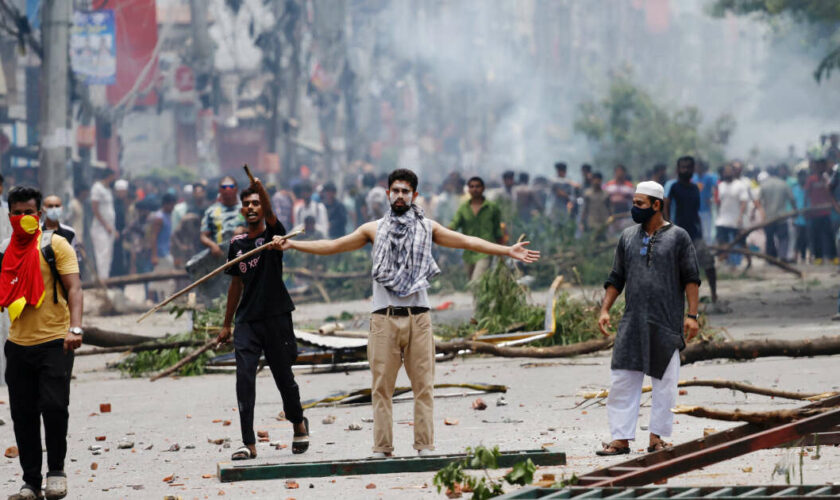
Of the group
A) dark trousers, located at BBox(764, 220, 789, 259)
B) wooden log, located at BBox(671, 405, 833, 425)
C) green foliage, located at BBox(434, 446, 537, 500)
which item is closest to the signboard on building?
dark trousers, located at BBox(764, 220, 789, 259)

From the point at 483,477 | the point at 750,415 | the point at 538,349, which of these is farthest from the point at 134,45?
the point at 750,415

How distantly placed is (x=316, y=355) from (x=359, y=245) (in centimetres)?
439

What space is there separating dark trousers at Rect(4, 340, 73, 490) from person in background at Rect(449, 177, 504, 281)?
→ 7.90 metres

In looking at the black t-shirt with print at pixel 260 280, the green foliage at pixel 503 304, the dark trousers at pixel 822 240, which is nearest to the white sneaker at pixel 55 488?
the black t-shirt with print at pixel 260 280

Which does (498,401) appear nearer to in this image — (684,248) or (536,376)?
(536,376)

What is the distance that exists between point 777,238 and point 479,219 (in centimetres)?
1162

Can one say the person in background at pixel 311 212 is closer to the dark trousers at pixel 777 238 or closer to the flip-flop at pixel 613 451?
the dark trousers at pixel 777 238

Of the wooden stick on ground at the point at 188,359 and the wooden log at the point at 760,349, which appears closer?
the wooden log at the point at 760,349

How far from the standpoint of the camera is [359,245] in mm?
7516

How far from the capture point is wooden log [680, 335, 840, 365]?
30.7 feet

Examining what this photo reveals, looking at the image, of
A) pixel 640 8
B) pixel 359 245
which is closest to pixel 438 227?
pixel 359 245

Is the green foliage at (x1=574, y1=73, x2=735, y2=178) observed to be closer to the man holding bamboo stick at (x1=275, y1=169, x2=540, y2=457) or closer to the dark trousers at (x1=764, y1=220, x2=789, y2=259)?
the dark trousers at (x1=764, y1=220, x2=789, y2=259)

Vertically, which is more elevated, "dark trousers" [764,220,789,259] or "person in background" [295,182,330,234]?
"person in background" [295,182,330,234]

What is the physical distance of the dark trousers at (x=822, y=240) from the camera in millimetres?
22859
